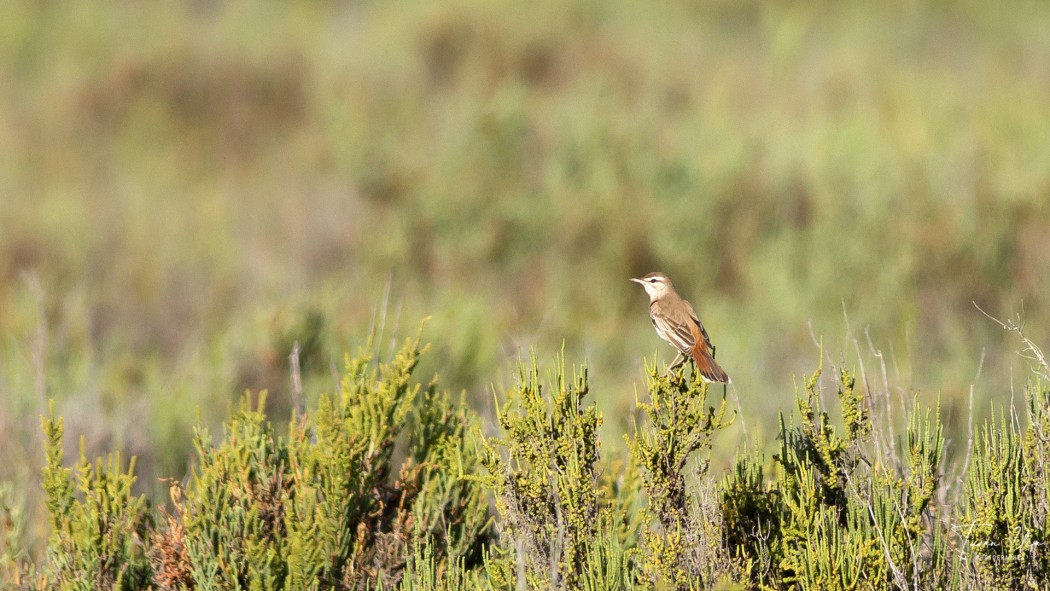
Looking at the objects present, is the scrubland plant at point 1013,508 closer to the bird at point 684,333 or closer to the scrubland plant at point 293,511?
the bird at point 684,333

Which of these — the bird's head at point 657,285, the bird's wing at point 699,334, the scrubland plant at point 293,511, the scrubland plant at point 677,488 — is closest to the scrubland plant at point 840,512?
the scrubland plant at point 677,488

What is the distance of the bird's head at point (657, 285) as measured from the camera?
4.67 metres

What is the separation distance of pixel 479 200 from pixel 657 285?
18.1ft

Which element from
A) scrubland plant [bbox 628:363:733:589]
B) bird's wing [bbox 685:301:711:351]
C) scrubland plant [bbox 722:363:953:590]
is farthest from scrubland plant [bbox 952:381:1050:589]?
bird's wing [bbox 685:301:711:351]

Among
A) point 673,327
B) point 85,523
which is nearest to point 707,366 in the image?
point 673,327

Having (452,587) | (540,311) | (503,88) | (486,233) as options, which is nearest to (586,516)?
(452,587)

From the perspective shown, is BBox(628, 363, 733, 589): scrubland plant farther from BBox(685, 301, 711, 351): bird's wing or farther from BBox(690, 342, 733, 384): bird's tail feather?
BBox(685, 301, 711, 351): bird's wing

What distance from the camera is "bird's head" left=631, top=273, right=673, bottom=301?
4675 millimetres

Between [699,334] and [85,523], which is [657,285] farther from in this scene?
[85,523]

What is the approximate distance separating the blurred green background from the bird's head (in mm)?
906

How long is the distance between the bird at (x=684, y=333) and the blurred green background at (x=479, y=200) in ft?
4.34

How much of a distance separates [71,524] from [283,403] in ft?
9.90

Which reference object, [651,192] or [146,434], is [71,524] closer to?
[146,434]

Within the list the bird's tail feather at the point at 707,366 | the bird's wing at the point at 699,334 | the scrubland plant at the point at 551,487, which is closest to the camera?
the scrubland plant at the point at 551,487
